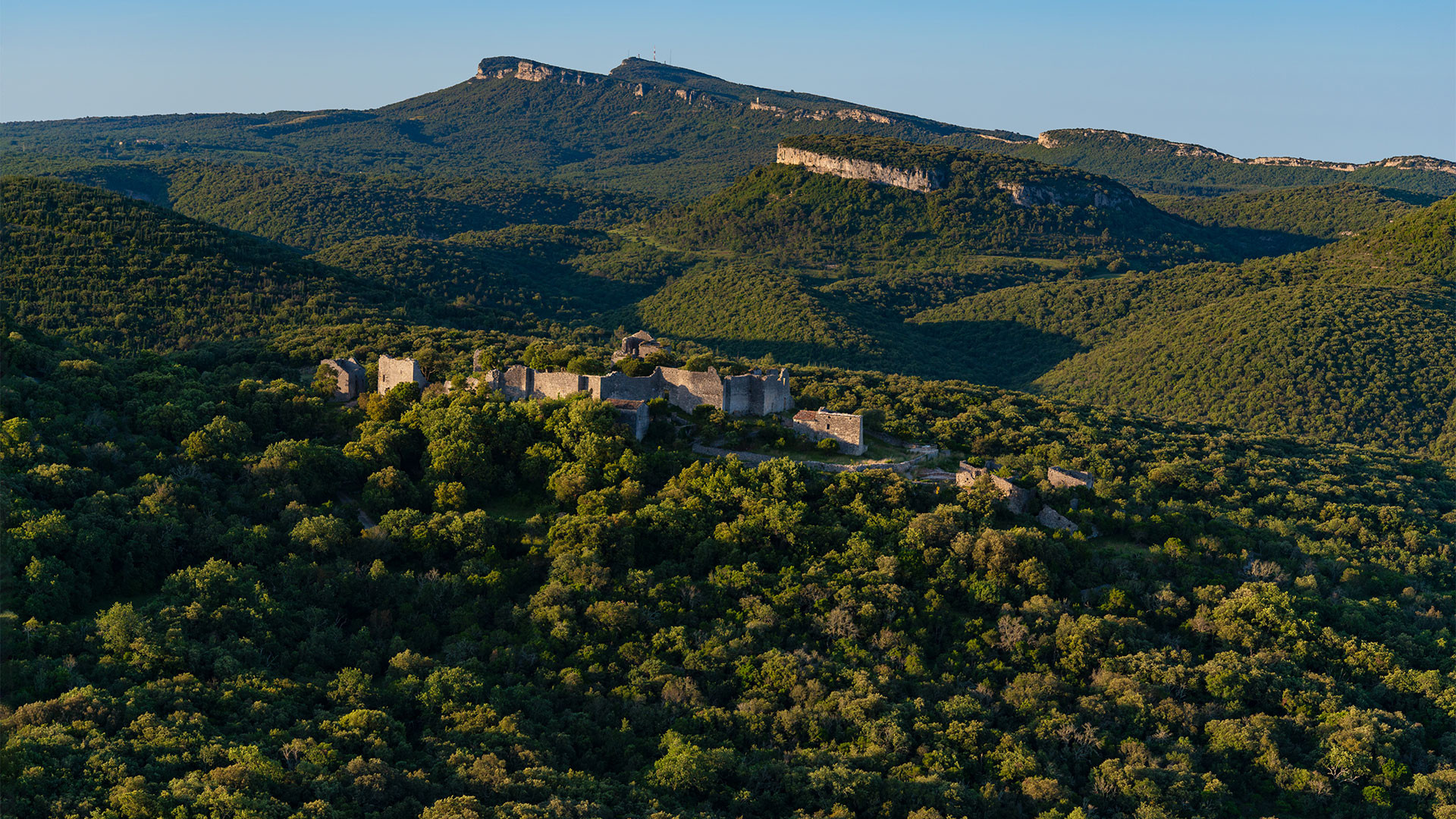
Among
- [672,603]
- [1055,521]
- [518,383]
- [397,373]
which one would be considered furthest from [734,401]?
[397,373]

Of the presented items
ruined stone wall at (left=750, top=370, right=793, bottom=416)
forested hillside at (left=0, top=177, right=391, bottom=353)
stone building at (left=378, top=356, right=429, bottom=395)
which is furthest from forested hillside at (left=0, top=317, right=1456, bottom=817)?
forested hillside at (left=0, top=177, right=391, bottom=353)

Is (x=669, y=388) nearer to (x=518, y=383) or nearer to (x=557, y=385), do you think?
(x=557, y=385)

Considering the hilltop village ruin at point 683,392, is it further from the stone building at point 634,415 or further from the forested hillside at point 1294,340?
the forested hillside at point 1294,340

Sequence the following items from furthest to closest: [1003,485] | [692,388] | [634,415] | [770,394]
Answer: [770,394], [692,388], [634,415], [1003,485]

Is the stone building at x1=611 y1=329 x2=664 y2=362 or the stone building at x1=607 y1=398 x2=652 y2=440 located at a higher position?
the stone building at x1=611 y1=329 x2=664 y2=362

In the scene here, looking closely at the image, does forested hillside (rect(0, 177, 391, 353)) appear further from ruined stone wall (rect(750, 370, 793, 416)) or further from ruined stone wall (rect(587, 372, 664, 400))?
ruined stone wall (rect(750, 370, 793, 416))

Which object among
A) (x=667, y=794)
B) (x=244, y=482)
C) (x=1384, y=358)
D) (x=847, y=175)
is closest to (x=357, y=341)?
(x=244, y=482)

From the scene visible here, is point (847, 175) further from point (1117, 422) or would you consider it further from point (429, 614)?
point (429, 614)
